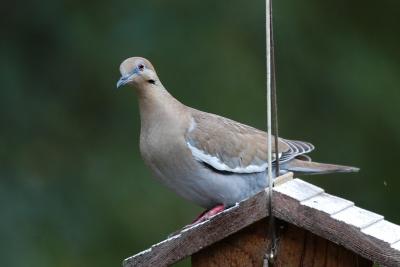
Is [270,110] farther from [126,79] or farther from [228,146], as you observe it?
[228,146]

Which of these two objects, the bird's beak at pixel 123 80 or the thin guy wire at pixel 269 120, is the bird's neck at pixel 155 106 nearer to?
the bird's beak at pixel 123 80

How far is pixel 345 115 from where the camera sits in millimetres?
7297

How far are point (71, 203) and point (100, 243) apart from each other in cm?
29

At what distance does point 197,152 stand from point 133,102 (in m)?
2.47

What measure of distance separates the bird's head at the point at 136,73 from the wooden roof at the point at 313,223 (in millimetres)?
739

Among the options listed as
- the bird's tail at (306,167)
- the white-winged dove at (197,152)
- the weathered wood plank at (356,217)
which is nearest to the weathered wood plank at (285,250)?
the weathered wood plank at (356,217)

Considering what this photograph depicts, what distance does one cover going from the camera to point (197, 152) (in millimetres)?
4508

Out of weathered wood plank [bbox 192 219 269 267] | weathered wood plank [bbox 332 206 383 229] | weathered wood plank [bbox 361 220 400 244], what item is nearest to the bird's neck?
weathered wood plank [bbox 192 219 269 267]

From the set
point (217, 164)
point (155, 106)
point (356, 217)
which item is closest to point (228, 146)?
point (217, 164)

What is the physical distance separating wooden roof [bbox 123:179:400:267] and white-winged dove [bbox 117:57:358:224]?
27.3 inches

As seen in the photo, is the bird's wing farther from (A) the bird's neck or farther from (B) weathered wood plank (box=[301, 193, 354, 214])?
(B) weathered wood plank (box=[301, 193, 354, 214])

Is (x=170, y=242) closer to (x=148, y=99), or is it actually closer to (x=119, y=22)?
(x=148, y=99)

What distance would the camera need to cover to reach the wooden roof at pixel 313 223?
329cm

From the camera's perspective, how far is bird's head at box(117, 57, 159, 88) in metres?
4.08
